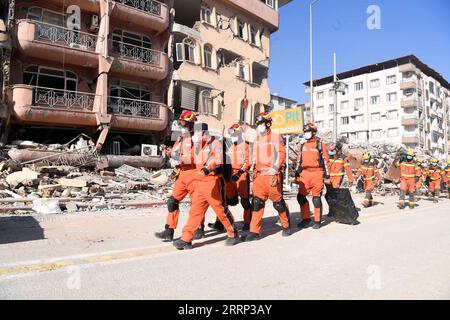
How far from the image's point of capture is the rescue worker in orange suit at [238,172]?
6.74 m

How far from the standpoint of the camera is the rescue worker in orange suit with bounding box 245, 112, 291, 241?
6191 mm

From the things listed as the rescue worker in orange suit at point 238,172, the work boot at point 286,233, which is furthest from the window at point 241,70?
the work boot at point 286,233

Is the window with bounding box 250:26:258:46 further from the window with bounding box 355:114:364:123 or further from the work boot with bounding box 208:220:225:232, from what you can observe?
the window with bounding box 355:114:364:123

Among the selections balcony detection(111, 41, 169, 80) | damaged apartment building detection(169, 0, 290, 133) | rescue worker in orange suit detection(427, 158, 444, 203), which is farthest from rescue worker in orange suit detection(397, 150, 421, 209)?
balcony detection(111, 41, 169, 80)

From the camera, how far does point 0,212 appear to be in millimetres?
8234

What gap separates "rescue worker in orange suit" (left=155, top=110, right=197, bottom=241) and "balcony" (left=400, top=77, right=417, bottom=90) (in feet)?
181

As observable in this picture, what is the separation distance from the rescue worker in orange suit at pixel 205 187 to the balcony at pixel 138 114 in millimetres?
13790

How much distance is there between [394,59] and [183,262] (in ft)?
190

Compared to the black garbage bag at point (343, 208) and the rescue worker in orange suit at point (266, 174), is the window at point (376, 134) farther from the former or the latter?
the rescue worker in orange suit at point (266, 174)

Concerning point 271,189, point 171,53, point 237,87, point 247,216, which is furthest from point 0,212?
point 237,87

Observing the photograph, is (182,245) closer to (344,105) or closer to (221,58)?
(221,58)

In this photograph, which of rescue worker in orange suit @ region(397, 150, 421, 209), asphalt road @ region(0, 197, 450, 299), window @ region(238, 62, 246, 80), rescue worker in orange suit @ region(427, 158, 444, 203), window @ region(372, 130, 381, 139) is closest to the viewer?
asphalt road @ region(0, 197, 450, 299)

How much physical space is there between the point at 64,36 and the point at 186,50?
7.32 m

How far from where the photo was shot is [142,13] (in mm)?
19641
